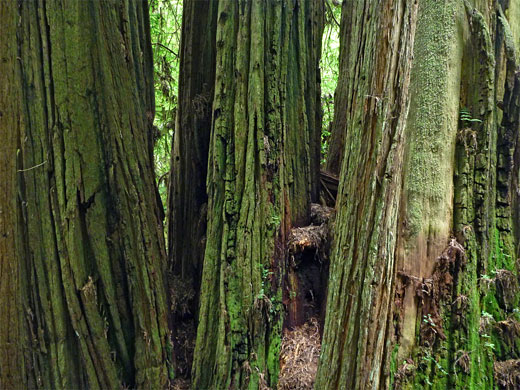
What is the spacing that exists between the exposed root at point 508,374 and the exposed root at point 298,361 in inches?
47.9

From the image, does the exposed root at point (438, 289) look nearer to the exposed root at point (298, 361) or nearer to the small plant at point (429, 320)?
the small plant at point (429, 320)

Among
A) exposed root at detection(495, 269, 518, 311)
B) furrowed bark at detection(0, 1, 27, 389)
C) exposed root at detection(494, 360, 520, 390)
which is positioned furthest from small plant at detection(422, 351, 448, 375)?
furrowed bark at detection(0, 1, 27, 389)

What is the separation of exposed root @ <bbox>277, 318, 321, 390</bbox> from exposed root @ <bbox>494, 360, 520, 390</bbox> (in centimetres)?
122

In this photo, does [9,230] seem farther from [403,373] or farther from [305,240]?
[403,373]

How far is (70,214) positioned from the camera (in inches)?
131

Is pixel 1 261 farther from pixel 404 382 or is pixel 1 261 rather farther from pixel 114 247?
pixel 404 382

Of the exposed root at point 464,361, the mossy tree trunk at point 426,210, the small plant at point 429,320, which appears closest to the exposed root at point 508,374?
the mossy tree trunk at point 426,210

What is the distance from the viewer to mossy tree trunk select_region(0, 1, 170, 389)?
3.24 meters

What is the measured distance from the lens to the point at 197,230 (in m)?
4.20

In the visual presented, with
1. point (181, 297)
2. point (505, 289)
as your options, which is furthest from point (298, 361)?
point (505, 289)

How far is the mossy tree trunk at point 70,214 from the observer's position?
3236 millimetres

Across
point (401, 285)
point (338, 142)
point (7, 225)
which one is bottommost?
point (401, 285)

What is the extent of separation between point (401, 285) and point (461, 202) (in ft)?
2.26

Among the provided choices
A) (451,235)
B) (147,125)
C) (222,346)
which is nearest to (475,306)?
(451,235)
